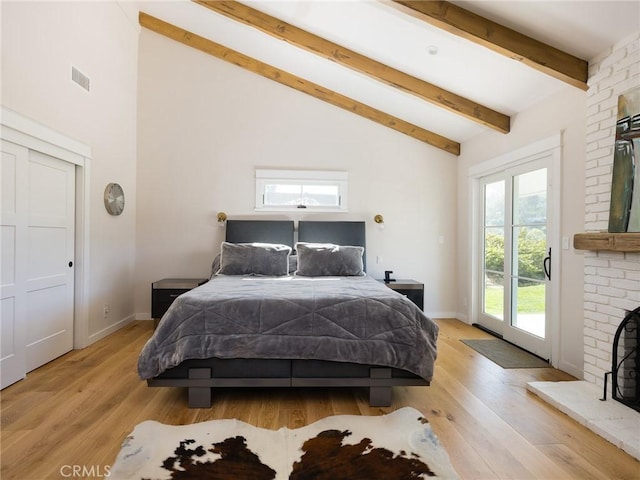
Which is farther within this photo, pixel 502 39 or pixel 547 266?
pixel 547 266

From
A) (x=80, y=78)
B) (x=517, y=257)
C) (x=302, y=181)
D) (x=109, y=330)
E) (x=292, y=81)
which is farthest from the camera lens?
(x=302, y=181)

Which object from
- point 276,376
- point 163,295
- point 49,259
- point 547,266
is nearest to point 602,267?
point 547,266

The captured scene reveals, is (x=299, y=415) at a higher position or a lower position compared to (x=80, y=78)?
lower

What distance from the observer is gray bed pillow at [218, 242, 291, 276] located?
3852 millimetres

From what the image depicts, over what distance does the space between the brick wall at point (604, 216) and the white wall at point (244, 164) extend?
2265mm

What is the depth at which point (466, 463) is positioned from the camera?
175 centimetres

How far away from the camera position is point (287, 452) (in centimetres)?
182

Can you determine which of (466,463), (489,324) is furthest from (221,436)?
(489,324)

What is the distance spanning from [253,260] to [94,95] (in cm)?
238

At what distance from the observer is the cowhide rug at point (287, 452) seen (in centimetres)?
166

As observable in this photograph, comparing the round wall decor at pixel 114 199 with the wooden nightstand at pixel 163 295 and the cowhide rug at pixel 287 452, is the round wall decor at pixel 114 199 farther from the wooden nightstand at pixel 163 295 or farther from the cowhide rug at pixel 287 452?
the cowhide rug at pixel 287 452

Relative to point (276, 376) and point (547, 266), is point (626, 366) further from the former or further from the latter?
point (276, 376)

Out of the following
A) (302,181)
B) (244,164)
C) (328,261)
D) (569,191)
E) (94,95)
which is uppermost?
(94,95)

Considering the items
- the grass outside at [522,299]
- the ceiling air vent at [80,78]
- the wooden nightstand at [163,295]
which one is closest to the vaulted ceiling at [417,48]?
the ceiling air vent at [80,78]
